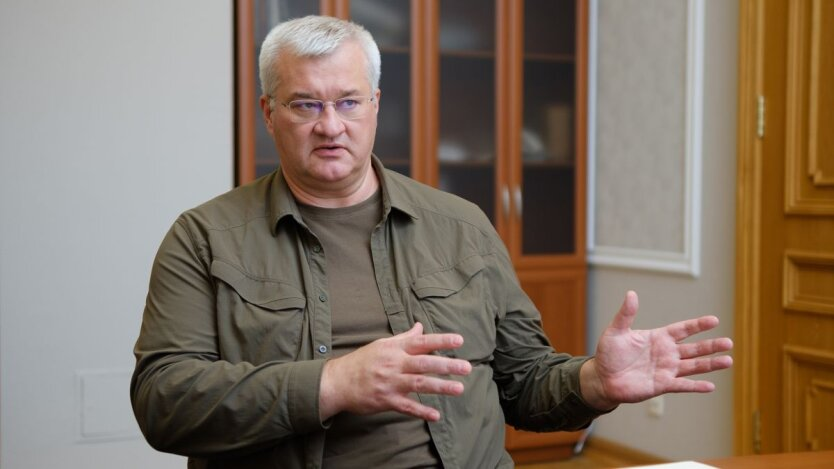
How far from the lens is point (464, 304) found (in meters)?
1.85

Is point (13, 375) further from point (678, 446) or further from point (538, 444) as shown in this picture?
point (678, 446)

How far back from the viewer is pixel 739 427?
331 centimetres

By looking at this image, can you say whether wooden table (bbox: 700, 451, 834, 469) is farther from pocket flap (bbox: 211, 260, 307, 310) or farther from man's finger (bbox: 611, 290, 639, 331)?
pocket flap (bbox: 211, 260, 307, 310)

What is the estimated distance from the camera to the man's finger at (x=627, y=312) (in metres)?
1.57

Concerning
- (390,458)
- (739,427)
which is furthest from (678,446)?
(390,458)

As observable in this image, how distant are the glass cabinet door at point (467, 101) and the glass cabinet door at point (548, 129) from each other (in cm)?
15

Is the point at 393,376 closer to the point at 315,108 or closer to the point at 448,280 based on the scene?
the point at 448,280

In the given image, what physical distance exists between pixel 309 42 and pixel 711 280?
215 cm

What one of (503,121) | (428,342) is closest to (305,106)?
(428,342)

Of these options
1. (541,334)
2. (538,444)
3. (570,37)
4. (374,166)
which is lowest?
(538,444)

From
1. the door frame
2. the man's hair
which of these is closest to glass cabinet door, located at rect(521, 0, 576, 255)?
the door frame

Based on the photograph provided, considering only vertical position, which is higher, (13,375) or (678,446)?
(13,375)

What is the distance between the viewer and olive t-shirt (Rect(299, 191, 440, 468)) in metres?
1.69

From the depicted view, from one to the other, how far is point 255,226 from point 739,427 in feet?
6.84
